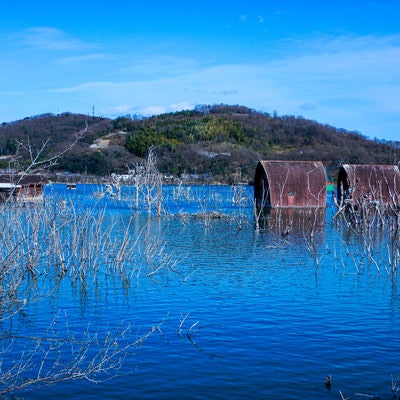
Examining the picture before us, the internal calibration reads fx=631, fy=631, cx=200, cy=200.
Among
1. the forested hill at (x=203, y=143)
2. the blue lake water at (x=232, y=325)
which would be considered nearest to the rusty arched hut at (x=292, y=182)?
the blue lake water at (x=232, y=325)

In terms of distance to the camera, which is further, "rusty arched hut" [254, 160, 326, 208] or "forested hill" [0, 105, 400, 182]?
"forested hill" [0, 105, 400, 182]

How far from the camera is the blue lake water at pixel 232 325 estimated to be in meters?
9.59

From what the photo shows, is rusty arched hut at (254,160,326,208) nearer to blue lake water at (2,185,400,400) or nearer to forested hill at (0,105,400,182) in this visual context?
blue lake water at (2,185,400,400)

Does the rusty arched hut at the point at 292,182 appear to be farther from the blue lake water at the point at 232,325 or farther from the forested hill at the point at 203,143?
the forested hill at the point at 203,143

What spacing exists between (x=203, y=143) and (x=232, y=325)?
334 feet

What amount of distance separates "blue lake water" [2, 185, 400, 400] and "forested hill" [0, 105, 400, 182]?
214ft

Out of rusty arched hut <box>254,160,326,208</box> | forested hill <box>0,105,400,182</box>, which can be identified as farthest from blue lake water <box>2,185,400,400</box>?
forested hill <box>0,105,400,182</box>

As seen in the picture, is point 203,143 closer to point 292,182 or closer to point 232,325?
point 292,182

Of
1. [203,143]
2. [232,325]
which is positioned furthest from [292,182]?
[203,143]

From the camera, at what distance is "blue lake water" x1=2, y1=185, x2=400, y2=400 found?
378 inches

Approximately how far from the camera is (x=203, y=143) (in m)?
114

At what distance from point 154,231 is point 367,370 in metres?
18.3

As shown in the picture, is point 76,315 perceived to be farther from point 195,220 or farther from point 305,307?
point 195,220

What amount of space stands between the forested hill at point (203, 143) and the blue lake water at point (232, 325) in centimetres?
6528
